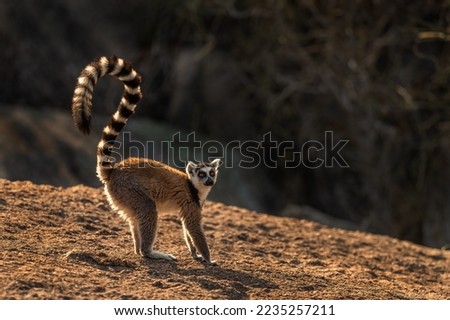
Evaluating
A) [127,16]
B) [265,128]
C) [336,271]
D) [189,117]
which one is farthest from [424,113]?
[336,271]

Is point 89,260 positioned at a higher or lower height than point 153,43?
lower

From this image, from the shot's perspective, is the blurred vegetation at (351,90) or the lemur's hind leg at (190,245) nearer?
the lemur's hind leg at (190,245)

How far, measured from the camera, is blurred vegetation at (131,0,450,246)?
1752 cm

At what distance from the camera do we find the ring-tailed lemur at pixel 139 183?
25.5 feet

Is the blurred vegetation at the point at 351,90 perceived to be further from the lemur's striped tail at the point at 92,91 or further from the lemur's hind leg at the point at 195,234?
the lemur's striped tail at the point at 92,91

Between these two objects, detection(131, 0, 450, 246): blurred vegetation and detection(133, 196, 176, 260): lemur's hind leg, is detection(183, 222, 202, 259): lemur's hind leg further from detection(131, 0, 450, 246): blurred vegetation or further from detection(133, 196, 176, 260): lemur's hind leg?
detection(131, 0, 450, 246): blurred vegetation

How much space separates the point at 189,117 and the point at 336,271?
11.6 metres

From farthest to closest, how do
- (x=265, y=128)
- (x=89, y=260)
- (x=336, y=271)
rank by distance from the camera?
(x=265, y=128), (x=336, y=271), (x=89, y=260)

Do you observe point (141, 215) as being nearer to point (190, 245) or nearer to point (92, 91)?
point (190, 245)

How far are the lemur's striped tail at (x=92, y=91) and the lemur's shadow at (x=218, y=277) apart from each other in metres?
1.07

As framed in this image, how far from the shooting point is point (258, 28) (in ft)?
62.2

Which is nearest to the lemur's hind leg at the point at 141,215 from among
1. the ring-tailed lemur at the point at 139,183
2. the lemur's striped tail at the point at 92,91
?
the ring-tailed lemur at the point at 139,183

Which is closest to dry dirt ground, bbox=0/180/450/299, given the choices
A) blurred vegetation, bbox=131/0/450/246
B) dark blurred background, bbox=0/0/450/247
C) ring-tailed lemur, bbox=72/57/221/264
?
ring-tailed lemur, bbox=72/57/221/264

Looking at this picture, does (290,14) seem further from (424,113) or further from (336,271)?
(336,271)
